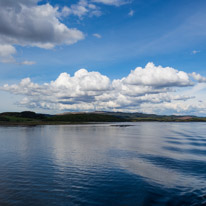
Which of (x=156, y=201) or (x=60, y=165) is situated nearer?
(x=156, y=201)

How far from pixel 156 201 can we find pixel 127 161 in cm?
2001

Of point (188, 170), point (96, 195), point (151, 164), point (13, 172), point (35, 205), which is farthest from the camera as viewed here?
point (151, 164)

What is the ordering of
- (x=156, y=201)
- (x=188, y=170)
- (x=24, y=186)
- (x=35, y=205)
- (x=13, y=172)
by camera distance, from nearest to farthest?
1. (x=35, y=205)
2. (x=156, y=201)
3. (x=24, y=186)
4. (x=13, y=172)
5. (x=188, y=170)

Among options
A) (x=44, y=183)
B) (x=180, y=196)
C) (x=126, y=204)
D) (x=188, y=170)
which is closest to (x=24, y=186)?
(x=44, y=183)

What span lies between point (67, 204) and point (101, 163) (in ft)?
64.0

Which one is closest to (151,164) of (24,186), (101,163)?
(101,163)

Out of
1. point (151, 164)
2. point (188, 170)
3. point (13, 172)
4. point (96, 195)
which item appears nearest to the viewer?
point (96, 195)

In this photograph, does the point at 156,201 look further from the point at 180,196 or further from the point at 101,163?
the point at 101,163

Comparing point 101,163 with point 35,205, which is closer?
point 35,205

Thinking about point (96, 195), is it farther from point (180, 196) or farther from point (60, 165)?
point (60, 165)

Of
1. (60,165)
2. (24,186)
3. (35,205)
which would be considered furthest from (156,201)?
(60,165)

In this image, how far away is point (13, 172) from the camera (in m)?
34.0

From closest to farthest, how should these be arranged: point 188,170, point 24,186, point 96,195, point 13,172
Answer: point 96,195 → point 24,186 → point 13,172 → point 188,170

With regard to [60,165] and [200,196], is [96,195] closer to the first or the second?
[200,196]
